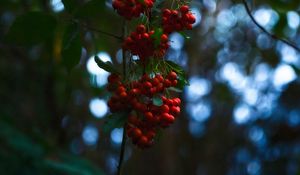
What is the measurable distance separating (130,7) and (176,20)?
10 cm

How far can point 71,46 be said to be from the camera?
1328mm

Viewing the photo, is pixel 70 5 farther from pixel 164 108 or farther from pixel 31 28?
pixel 164 108

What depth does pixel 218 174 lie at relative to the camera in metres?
3.91

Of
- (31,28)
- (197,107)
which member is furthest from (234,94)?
(31,28)

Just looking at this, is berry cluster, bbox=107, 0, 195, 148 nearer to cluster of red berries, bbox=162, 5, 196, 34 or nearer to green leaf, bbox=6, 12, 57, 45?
cluster of red berries, bbox=162, 5, 196, 34

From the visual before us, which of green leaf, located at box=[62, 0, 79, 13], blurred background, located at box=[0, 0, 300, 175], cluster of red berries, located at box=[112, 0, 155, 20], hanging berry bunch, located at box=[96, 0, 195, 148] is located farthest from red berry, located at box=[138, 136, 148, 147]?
blurred background, located at box=[0, 0, 300, 175]

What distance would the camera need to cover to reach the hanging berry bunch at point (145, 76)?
3.19ft

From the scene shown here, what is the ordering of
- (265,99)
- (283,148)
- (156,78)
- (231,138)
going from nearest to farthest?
(156,78) < (265,99) < (231,138) < (283,148)

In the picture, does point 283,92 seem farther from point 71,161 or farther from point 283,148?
point 71,161

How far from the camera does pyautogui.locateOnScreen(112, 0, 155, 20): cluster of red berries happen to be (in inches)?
39.1

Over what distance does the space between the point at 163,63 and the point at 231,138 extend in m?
2.97

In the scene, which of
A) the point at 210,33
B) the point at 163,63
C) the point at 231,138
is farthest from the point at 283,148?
Answer: the point at 163,63

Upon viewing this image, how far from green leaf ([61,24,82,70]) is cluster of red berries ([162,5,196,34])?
321 millimetres

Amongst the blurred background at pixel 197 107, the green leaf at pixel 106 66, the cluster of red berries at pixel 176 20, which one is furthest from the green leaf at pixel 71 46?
the blurred background at pixel 197 107
